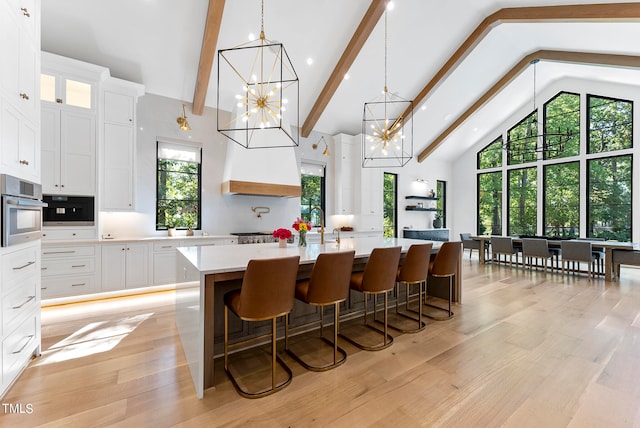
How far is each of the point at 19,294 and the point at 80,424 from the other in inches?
45.3

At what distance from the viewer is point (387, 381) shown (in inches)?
86.7

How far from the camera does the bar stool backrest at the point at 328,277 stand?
2330 mm

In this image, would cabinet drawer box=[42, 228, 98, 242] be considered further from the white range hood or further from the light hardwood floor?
the white range hood

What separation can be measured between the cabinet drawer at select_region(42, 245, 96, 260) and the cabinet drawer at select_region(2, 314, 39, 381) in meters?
1.77

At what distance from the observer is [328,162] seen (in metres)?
7.54

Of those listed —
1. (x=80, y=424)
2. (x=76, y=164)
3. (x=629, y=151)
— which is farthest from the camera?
(x=629, y=151)

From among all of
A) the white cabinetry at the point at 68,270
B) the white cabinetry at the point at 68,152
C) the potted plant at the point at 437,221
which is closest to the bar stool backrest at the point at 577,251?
the potted plant at the point at 437,221

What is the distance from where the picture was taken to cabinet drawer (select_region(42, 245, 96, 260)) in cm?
384

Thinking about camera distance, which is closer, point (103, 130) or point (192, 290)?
point (192, 290)

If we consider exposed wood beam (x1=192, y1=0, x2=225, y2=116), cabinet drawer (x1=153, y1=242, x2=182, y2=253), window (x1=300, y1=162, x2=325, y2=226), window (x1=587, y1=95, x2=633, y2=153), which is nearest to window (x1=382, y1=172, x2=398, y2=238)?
window (x1=300, y1=162, x2=325, y2=226)

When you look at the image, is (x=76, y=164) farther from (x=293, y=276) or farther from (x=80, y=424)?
(x=293, y=276)

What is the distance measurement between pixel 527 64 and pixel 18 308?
371 inches

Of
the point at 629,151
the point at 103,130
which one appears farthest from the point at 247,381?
the point at 629,151

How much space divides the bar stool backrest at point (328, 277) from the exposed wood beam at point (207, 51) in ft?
12.6
